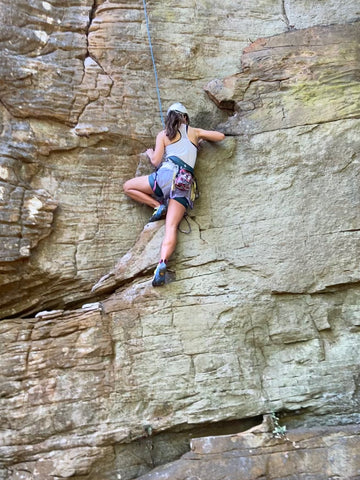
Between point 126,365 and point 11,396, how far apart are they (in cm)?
127

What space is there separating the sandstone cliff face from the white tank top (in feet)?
0.90

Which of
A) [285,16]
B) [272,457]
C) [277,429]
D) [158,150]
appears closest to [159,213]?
[158,150]

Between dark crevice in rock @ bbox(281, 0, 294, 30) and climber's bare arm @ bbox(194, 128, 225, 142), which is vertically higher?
dark crevice in rock @ bbox(281, 0, 294, 30)

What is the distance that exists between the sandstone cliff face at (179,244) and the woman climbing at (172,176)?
234 mm

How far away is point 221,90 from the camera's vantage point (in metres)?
6.38

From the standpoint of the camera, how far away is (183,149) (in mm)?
5828

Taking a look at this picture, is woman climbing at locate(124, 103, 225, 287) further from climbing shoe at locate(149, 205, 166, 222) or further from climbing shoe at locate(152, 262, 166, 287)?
climbing shoe at locate(152, 262, 166, 287)

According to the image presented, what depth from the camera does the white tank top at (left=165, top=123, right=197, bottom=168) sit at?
5.82 metres

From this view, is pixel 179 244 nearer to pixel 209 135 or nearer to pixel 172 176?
pixel 172 176

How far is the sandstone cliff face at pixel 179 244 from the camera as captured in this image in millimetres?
5129

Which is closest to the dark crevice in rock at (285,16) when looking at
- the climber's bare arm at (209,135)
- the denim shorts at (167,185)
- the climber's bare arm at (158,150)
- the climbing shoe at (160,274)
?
the climber's bare arm at (209,135)

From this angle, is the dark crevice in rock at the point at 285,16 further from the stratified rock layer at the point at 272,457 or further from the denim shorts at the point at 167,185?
the stratified rock layer at the point at 272,457

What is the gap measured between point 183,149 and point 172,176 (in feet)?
1.23

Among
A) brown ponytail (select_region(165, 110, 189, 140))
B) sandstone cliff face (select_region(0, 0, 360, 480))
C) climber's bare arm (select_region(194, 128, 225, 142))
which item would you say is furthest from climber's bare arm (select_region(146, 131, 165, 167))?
climber's bare arm (select_region(194, 128, 225, 142))
